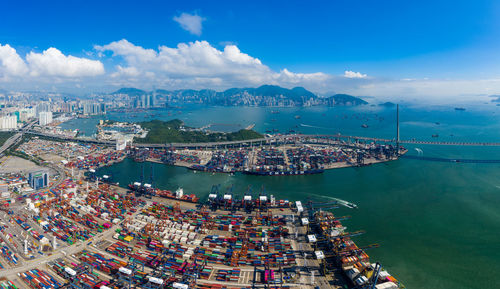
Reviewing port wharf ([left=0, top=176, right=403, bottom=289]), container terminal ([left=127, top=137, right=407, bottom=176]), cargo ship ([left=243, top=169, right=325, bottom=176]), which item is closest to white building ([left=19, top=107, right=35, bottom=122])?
container terminal ([left=127, top=137, right=407, bottom=176])

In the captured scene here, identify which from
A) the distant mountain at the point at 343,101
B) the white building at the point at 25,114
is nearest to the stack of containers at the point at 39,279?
the white building at the point at 25,114

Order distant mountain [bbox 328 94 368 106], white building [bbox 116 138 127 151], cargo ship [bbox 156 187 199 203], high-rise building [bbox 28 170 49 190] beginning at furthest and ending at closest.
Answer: distant mountain [bbox 328 94 368 106] < white building [bbox 116 138 127 151] < high-rise building [bbox 28 170 49 190] < cargo ship [bbox 156 187 199 203]

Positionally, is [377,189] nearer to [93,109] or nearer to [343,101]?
[93,109]

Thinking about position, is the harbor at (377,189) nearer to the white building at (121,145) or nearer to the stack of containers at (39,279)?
the stack of containers at (39,279)

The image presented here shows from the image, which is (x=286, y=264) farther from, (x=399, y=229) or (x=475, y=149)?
(x=475, y=149)

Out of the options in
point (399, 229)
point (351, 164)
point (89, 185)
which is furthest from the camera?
point (351, 164)

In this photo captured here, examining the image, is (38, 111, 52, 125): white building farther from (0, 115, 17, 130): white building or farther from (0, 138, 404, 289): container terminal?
(0, 138, 404, 289): container terminal

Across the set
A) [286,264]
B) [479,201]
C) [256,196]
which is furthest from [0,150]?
[479,201]
